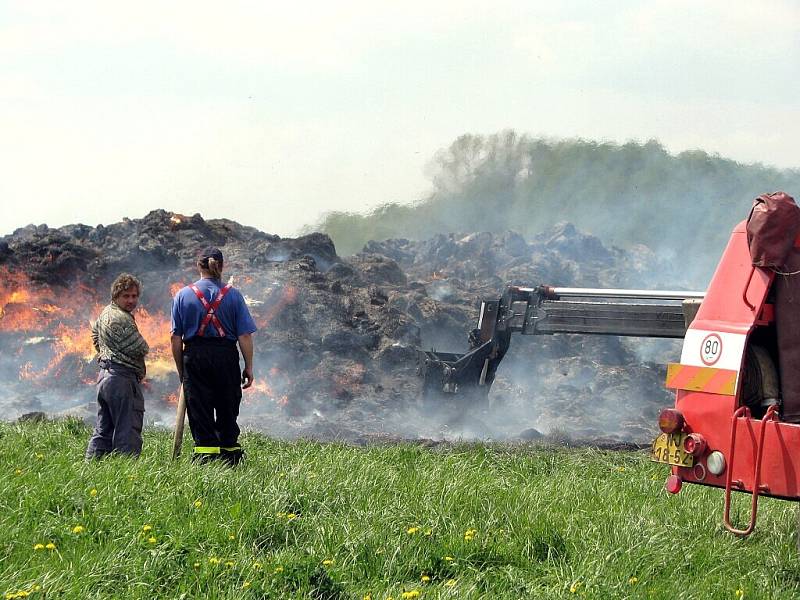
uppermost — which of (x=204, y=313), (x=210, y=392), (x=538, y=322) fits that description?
(x=204, y=313)

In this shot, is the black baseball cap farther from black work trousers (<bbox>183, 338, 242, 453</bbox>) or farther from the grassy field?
the grassy field

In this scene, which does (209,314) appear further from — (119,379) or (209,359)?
→ (119,379)

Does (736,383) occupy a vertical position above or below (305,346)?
above

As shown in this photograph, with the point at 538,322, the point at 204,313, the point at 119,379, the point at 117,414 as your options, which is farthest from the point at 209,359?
the point at 538,322

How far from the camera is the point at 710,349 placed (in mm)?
5926

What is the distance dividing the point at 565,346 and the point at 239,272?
7575 millimetres

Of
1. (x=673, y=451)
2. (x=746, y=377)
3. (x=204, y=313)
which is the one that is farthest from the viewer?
(x=204, y=313)

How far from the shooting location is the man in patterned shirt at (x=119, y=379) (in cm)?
803

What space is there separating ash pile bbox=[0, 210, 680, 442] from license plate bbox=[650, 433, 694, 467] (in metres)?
7.73

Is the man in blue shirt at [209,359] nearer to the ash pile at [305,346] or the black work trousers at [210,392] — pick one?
the black work trousers at [210,392]

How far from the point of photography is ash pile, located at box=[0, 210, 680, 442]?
16.2 metres

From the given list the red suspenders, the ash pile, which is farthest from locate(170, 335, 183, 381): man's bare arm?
the ash pile

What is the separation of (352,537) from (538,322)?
904 centimetres

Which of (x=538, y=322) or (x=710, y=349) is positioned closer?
(x=710, y=349)
